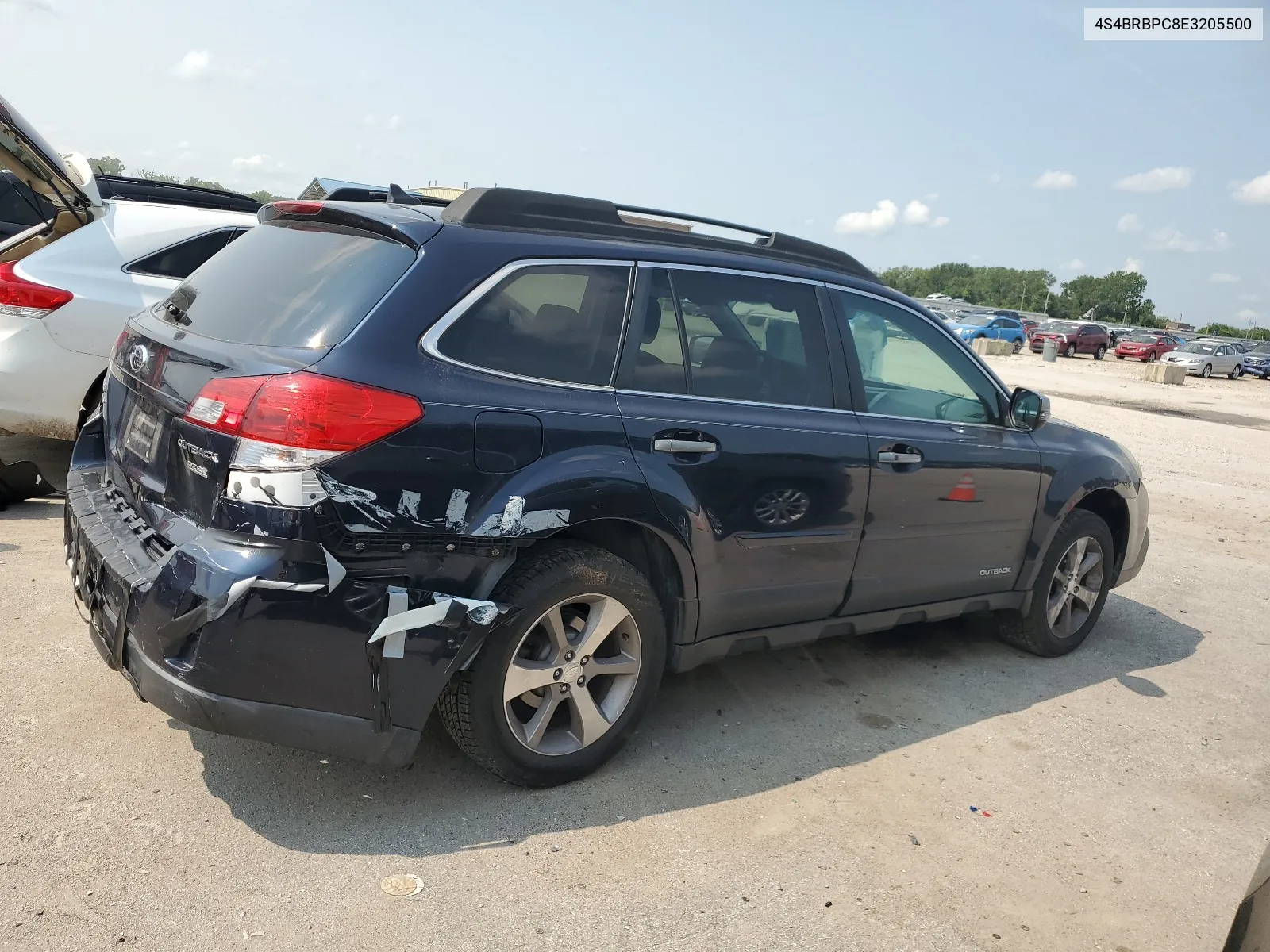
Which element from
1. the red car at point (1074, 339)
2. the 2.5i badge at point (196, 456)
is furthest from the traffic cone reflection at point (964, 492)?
the red car at point (1074, 339)

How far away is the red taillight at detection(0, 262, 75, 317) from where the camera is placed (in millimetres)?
5535

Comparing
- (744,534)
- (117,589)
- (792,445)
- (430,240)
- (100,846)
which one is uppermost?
(430,240)

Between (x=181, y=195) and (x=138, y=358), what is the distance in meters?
5.78

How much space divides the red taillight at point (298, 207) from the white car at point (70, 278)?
2.18 metres

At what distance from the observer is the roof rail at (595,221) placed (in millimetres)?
3355

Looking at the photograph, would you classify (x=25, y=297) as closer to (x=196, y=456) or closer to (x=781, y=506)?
(x=196, y=456)

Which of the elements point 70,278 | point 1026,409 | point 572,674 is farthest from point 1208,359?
point 572,674

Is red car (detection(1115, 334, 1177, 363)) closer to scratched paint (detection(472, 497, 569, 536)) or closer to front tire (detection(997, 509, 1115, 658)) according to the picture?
front tire (detection(997, 509, 1115, 658))

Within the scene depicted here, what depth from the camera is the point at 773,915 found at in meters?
2.92

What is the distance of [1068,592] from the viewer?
208 inches

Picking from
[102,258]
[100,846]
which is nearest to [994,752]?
[100,846]

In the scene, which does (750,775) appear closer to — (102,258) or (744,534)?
(744,534)

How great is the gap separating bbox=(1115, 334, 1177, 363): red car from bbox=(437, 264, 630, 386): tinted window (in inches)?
1760

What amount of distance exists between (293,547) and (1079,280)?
166779 millimetres
